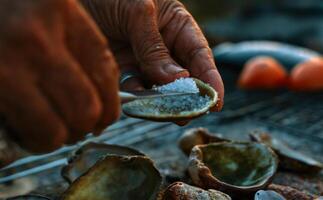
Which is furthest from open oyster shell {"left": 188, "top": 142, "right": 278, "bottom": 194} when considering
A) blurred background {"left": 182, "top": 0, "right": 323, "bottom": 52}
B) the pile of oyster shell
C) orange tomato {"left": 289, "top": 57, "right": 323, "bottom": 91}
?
blurred background {"left": 182, "top": 0, "right": 323, "bottom": 52}

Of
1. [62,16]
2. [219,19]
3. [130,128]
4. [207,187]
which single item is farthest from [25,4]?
[219,19]

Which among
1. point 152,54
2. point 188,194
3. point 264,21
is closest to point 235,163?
point 188,194

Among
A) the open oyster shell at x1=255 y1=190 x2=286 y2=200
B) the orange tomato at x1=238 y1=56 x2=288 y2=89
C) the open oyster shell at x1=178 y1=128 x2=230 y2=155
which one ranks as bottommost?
the orange tomato at x1=238 y1=56 x2=288 y2=89

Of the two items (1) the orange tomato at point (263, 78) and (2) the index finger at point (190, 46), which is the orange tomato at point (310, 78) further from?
(2) the index finger at point (190, 46)

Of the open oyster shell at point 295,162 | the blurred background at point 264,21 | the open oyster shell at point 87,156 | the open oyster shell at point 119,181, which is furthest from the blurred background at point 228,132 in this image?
the blurred background at point 264,21

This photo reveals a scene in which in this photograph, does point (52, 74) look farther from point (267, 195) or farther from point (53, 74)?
point (267, 195)

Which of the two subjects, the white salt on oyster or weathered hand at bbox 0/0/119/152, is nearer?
weathered hand at bbox 0/0/119/152

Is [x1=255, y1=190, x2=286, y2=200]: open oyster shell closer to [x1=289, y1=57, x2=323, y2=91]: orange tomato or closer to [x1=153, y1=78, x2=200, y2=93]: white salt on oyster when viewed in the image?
[x1=153, y1=78, x2=200, y2=93]: white salt on oyster
